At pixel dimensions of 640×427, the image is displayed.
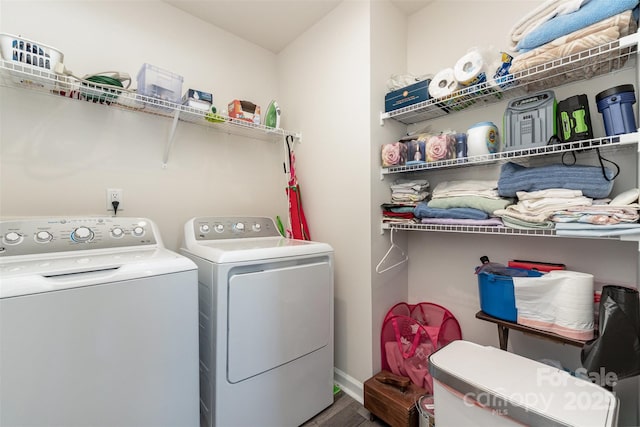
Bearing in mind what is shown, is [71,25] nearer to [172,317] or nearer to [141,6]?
[141,6]

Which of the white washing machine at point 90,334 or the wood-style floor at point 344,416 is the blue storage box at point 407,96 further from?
the wood-style floor at point 344,416

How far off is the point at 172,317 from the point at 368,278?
1083 mm

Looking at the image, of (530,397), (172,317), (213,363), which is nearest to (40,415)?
(172,317)

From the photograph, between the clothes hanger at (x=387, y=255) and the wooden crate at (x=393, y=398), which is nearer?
the wooden crate at (x=393, y=398)

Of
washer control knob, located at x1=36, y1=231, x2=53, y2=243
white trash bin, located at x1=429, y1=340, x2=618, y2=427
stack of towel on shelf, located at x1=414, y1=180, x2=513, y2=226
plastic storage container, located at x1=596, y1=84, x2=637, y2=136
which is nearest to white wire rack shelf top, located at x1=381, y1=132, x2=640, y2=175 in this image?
plastic storage container, located at x1=596, y1=84, x2=637, y2=136

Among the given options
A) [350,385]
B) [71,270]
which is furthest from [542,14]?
[350,385]

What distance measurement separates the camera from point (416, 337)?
1626mm

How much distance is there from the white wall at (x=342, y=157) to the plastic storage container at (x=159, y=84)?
2.98 ft

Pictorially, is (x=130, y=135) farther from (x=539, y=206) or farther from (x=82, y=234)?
(x=539, y=206)

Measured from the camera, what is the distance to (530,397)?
95 cm

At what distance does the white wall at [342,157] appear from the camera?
5.78 feet

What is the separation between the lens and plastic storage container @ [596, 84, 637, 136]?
1.07 m

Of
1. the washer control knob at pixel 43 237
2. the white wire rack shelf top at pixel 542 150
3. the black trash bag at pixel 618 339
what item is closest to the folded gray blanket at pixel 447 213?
the white wire rack shelf top at pixel 542 150

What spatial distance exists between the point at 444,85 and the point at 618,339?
1.33m
